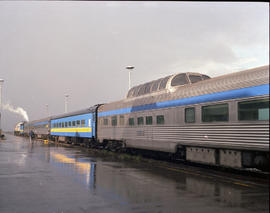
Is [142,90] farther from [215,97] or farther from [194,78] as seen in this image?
[215,97]

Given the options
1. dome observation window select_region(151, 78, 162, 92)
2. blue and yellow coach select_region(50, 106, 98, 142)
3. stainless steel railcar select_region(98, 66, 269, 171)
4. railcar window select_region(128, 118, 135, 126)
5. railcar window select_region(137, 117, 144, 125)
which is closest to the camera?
stainless steel railcar select_region(98, 66, 269, 171)

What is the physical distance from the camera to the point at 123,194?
8.88 metres

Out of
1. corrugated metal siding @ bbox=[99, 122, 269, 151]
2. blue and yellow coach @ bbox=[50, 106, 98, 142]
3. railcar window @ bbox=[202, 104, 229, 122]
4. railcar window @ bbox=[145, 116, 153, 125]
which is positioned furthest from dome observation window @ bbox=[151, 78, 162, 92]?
blue and yellow coach @ bbox=[50, 106, 98, 142]

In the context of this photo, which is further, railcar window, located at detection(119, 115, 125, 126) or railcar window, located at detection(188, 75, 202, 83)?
railcar window, located at detection(119, 115, 125, 126)

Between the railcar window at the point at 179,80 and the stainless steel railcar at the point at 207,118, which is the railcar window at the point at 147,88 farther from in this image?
the railcar window at the point at 179,80

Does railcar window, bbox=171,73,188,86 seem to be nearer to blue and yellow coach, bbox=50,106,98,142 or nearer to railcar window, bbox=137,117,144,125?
railcar window, bbox=137,117,144,125

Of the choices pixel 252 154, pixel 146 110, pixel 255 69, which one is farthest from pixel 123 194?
pixel 146 110

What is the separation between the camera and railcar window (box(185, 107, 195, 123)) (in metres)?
14.4

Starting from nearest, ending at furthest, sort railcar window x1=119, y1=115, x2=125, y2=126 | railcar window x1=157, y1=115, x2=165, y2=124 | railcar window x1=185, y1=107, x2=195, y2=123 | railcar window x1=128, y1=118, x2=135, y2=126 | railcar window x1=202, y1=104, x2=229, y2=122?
railcar window x1=202, y1=104, x2=229, y2=122 → railcar window x1=185, y1=107, x2=195, y2=123 → railcar window x1=157, y1=115, x2=165, y2=124 → railcar window x1=128, y1=118, x2=135, y2=126 → railcar window x1=119, y1=115, x2=125, y2=126

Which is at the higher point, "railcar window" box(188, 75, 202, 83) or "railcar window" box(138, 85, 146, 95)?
"railcar window" box(188, 75, 202, 83)

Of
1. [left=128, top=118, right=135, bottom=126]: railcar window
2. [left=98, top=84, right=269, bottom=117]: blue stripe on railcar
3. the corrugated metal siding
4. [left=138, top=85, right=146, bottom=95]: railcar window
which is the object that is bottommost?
the corrugated metal siding

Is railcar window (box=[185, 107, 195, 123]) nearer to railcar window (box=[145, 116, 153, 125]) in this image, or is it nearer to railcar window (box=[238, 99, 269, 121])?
railcar window (box=[238, 99, 269, 121])

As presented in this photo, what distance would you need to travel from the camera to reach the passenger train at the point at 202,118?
36.3ft

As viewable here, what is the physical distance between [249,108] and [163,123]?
6.12 m
